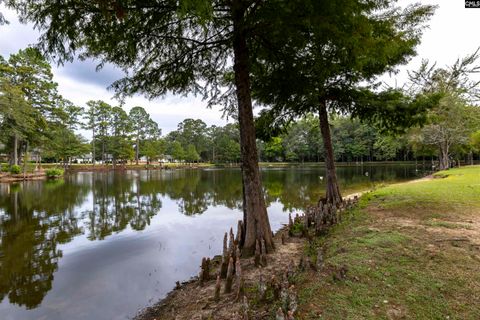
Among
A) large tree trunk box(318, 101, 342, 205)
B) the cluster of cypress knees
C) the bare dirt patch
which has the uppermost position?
large tree trunk box(318, 101, 342, 205)

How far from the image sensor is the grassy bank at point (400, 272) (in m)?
3.09

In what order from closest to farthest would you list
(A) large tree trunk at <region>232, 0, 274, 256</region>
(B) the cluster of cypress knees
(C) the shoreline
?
(B) the cluster of cypress knees → (C) the shoreline → (A) large tree trunk at <region>232, 0, 274, 256</region>

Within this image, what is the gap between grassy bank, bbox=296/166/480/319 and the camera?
10.1 feet

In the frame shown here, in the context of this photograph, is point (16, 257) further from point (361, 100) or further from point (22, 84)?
point (22, 84)

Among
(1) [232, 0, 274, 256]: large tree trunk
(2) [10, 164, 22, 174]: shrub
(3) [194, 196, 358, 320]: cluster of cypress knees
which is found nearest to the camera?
(3) [194, 196, 358, 320]: cluster of cypress knees

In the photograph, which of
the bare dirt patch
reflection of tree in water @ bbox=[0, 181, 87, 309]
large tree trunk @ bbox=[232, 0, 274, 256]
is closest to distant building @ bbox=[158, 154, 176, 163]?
reflection of tree in water @ bbox=[0, 181, 87, 309]

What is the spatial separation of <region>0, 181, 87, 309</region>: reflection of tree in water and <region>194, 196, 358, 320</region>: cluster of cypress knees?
3.66 m

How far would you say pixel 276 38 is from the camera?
17.6 ft

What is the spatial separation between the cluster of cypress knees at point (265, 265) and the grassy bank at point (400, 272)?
0.88ft

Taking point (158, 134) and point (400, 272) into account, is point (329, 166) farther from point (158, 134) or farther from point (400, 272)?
point (158, 134)

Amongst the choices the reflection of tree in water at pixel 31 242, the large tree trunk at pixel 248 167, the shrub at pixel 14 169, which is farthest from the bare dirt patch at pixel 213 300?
the shrub at pixel 14 169

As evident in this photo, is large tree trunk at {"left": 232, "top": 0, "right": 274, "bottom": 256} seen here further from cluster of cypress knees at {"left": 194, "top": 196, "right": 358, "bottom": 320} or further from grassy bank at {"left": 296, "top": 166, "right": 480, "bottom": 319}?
grassy bank at {"left": 296, "top": 166, "right": 480, "bottom": 319}

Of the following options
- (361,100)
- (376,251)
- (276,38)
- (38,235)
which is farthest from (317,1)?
(38,235)

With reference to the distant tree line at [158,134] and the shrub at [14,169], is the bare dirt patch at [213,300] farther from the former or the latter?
the shrub at [14,169]
